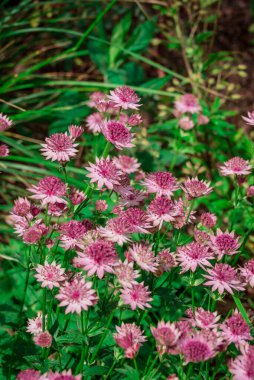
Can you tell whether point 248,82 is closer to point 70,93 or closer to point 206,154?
point 206,154

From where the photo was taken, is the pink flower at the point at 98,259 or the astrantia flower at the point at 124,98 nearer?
the pink flower at the point at 98,259

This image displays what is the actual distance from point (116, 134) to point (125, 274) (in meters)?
0.31

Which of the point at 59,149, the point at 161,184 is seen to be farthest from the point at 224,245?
the point at 59,149

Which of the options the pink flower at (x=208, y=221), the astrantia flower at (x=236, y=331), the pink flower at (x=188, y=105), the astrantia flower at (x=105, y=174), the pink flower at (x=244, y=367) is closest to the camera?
the pink flower at (x=244, y=367)

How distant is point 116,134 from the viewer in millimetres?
1201

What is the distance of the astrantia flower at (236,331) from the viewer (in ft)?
3.56

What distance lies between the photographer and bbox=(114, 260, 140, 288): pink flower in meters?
1.05

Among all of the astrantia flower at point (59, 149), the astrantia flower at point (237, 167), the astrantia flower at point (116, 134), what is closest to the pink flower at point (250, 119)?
the astrantia flower at point (237, 167)

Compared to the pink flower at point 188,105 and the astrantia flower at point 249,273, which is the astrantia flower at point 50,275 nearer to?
the astrantia flower at point 249,273

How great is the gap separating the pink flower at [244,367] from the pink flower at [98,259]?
28cm

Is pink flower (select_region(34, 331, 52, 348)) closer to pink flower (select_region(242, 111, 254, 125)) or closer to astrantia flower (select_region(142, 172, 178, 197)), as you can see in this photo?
astrantia flower (select_region(142, 172, 178, 197))

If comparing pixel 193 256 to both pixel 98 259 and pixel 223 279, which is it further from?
pixel 98 259

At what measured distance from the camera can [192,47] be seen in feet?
8.47

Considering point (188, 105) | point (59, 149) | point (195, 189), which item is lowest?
point (188, 105)
